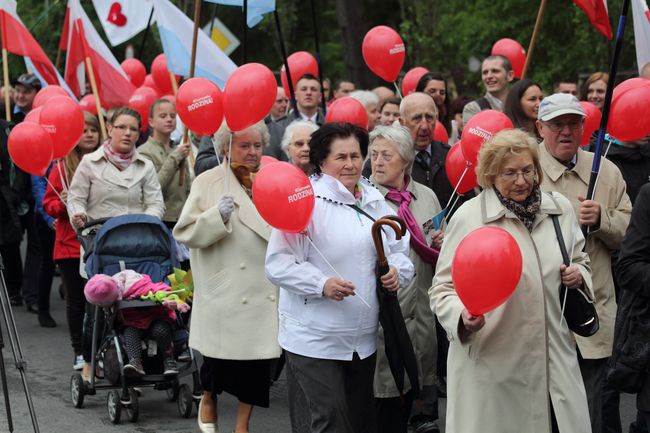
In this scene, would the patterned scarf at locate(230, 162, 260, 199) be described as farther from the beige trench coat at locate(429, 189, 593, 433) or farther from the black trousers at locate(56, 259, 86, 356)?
the black trousers at locate(56, 259, 86, 356)

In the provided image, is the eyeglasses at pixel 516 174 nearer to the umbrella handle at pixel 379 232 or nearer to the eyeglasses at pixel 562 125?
the umbrella handle at pixel 379 232

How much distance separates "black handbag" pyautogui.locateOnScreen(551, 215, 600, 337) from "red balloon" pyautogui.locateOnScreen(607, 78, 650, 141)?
1851 mm

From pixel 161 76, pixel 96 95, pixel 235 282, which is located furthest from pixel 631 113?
pixel 161 76

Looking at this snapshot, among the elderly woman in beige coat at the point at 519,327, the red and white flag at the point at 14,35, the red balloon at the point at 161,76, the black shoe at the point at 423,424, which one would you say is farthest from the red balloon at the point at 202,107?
the red balloon at the point at 161,76

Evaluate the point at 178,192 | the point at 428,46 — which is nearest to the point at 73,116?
the point at 178,192

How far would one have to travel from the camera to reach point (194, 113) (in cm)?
800

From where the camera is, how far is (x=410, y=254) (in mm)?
7352

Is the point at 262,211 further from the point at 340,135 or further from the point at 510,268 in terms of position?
the point at 510,268

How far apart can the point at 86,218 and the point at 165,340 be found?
1.28 meters

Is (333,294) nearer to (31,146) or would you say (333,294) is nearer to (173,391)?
(173,391)

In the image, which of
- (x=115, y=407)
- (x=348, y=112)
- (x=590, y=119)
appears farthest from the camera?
(x=348, y=112)

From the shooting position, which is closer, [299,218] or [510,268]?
[510,268]

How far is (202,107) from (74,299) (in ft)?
9.07

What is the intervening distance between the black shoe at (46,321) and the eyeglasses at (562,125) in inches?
264
